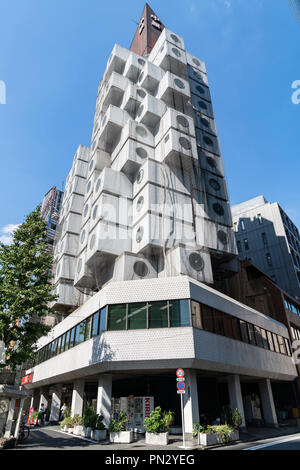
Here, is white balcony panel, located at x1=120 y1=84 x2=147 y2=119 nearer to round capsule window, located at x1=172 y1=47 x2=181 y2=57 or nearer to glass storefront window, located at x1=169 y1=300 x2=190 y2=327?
round capsule window, located at x1=172 y1=47 x2=181 y2=57

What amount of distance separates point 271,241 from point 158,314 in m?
39.6

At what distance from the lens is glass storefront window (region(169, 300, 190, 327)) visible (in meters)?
19.9

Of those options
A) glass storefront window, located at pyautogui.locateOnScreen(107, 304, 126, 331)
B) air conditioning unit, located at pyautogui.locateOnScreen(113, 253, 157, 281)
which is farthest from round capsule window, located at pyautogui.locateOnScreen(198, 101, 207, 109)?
glass storefront window, located at pyautogui.locateOnScreen(107, 304, 126, 331)

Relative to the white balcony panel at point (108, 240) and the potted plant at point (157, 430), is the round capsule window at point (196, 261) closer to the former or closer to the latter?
the white balcony panel at point (108, 240)

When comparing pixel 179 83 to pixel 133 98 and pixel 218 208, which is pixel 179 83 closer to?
pixel 133 98

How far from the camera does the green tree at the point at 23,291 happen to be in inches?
666

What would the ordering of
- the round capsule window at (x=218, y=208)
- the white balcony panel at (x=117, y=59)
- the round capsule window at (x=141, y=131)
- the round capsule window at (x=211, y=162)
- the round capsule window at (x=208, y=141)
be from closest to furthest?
the round capsule window at (x=218, y=208), the round capsule window at (x=141, y=131), the round capsule window at (x=211, y=162), the round capsule window at (x=208, y=141), the white balcony panel at (x=117, y=59)

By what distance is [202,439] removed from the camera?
1603 centimetres

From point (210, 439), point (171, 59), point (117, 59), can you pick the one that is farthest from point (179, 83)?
point (210, 439)

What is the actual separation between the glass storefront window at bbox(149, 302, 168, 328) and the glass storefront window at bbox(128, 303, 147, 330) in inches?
17.0

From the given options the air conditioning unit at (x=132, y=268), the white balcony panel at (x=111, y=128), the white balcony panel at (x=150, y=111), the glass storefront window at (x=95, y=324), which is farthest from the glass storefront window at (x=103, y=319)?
the white balcony panel at (x=150, y=111)

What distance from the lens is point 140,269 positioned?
28.4 metres

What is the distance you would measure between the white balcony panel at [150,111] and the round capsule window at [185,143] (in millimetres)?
5874

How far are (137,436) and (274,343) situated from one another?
56.9 ft
